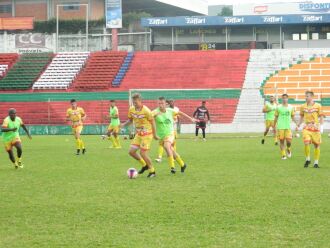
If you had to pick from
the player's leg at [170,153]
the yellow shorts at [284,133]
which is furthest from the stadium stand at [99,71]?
the player's leg at [170,153]

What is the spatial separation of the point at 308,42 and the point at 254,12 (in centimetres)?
968

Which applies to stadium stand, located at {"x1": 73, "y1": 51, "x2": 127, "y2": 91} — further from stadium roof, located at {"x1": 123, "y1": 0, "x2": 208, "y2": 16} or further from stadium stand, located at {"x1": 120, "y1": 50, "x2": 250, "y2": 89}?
stadium roof, located at {"x1": 123, "y1": 0, "x2": 208, "y2": 16}

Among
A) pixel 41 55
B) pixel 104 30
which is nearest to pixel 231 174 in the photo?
pixel 41 55

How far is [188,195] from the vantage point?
1259 centimetres

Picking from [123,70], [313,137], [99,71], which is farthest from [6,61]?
[313,137]

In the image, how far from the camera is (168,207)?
36.7 feet

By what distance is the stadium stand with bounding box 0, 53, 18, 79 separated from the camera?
5615 cm

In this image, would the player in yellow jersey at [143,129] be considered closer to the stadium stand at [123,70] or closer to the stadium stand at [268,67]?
the stadium stand at [268,67]

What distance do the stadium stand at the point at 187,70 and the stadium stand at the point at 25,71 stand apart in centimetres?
774

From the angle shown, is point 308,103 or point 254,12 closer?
point 308,103

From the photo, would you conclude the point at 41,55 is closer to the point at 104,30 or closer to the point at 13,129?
the point at 104,30

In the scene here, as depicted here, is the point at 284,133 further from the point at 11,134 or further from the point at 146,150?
the point at 11,134

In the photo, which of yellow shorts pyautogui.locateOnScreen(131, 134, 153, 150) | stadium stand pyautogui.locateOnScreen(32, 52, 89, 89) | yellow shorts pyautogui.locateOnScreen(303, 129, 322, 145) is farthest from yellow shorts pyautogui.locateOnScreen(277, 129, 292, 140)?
stadium stand pyautogui.locateOnScreen(32, 52, 89, 89)

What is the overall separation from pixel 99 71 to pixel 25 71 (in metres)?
6.29
